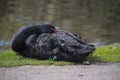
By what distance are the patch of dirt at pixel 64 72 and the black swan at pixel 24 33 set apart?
1.41 metres

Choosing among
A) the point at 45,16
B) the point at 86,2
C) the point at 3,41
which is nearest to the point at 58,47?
the point at 3,41

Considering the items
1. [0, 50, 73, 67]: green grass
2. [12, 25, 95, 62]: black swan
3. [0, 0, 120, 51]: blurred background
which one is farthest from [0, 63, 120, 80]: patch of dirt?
[0, 0, 120, 51]: blurred background

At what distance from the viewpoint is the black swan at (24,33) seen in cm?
1230

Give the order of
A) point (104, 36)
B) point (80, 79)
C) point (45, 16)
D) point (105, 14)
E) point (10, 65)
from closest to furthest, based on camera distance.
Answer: point (80, 79) < point (10, 65) < point (104, 36) < point (45, 16) < point (105, 14)

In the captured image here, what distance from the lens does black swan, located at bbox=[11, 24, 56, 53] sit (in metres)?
12.3

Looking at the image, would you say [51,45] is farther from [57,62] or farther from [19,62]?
[19,62]

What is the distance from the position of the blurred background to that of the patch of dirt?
6.39 metres

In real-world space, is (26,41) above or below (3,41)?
above

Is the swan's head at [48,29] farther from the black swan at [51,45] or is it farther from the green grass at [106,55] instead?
the green grass at [106,55]

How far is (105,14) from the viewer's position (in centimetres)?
3081

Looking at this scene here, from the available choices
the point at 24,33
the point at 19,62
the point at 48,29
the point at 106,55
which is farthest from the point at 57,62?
the point at 106,55

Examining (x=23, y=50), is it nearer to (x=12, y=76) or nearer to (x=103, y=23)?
(x=12, y=76)

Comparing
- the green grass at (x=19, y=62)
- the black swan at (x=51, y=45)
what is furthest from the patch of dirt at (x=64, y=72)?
the black swan at (x=51, y=45)

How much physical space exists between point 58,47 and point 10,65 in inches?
57.6
